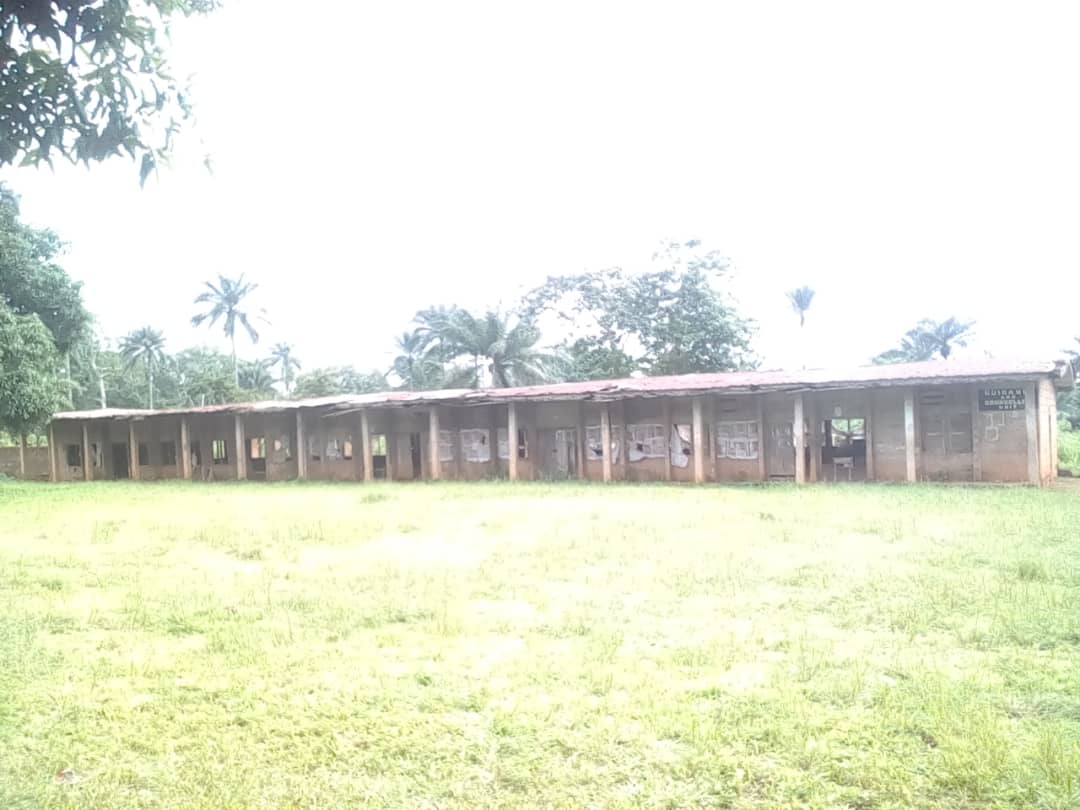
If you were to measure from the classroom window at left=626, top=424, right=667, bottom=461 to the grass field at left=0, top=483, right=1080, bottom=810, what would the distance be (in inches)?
454

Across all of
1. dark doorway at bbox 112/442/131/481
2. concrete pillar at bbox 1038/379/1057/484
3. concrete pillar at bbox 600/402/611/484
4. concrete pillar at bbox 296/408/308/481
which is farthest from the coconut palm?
concrete pillar at bbox 1038/379/1057/484

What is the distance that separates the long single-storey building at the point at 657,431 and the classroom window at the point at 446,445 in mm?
45

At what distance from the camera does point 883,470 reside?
20.0 meters

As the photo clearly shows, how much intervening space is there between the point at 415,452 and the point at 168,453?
11112 mm

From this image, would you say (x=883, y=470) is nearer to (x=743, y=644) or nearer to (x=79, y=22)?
(x=743, y=644)

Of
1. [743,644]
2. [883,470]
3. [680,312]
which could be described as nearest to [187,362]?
[680,312]

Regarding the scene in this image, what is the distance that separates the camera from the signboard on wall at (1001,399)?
18203 mm

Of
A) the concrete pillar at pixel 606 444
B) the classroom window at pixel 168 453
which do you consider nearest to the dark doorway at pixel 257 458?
the classroom window at pixel 168 453

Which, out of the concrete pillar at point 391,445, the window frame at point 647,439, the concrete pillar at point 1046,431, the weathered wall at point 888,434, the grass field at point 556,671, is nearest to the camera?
the grass field at point 556,671

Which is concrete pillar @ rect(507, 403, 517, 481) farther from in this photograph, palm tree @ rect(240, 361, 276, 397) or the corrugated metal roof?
palm tree @ rect(240, 361, 276, 397)

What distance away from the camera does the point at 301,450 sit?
91.8ft

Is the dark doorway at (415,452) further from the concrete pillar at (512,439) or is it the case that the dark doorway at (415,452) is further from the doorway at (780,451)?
the doorway at (780,451)

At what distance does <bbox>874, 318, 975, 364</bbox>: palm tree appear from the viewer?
4384 cm

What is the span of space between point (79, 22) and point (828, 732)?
4.37m
